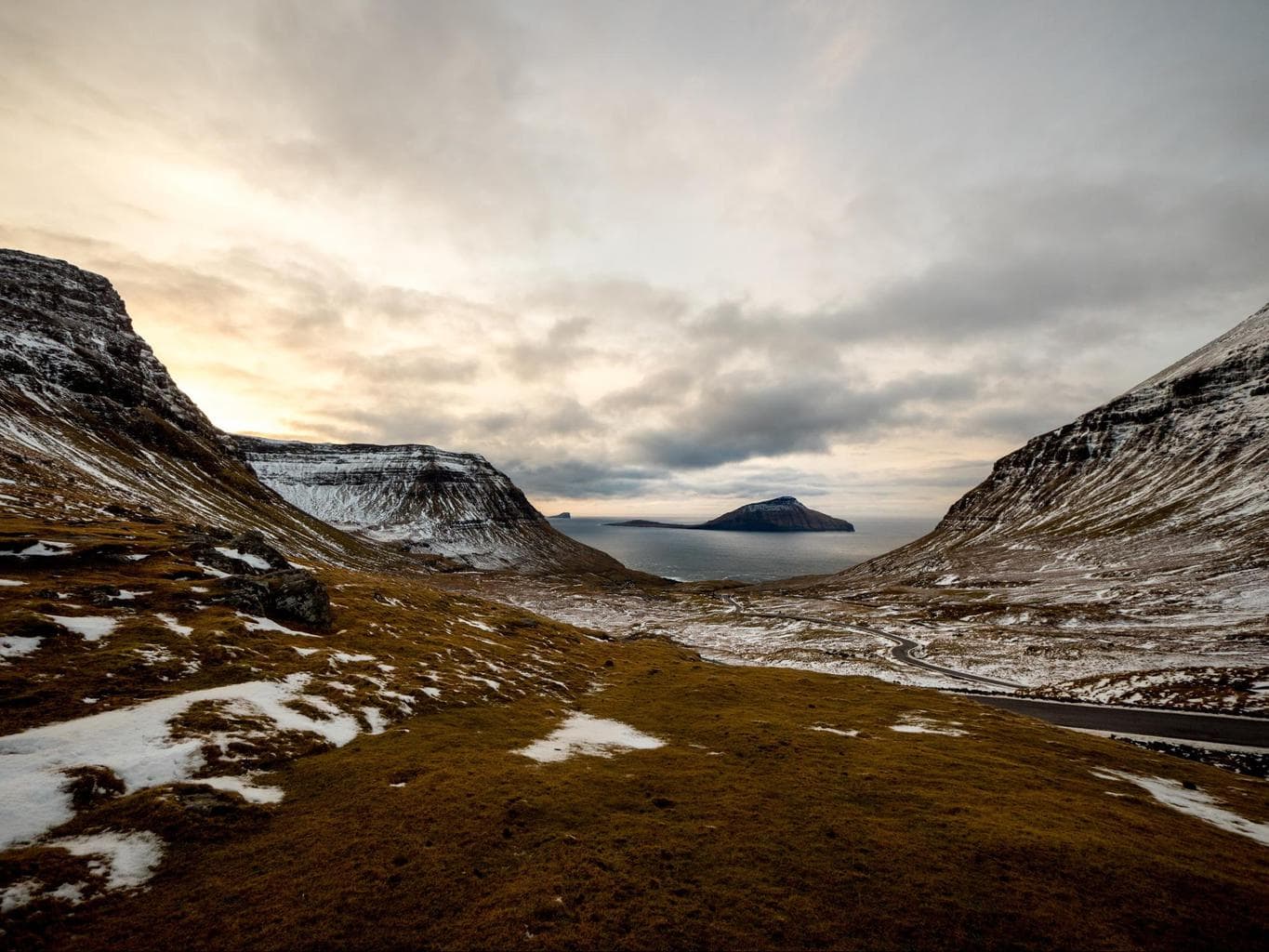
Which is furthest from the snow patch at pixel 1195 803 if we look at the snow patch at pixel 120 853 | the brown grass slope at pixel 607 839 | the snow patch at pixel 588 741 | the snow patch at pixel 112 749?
the snow patch at pixel 112 749

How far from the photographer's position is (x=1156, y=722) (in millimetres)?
48594

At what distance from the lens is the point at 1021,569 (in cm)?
17662

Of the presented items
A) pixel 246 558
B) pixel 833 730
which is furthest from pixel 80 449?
pixel 833 730

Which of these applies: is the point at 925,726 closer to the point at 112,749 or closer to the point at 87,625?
the point at 112,749

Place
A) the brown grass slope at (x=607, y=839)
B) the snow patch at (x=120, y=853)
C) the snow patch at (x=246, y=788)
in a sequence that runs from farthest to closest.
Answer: the snow patch at (x=246, y=788)
the snow patch at (x=120, y=853)
the brown grass slope at (x=607, y=839)

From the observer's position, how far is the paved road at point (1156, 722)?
143 ft

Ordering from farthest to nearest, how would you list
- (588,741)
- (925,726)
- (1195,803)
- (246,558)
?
1. (246,558)
2. (925,726)
3. (588,741)
4. (1195,803)

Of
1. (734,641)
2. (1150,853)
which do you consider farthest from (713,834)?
(734,641)

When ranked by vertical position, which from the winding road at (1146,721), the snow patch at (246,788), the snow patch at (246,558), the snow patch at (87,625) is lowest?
the winding road at (1146,721)

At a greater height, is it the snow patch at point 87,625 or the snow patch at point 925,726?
the snow patch at point 87,625

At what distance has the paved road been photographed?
4344 cm

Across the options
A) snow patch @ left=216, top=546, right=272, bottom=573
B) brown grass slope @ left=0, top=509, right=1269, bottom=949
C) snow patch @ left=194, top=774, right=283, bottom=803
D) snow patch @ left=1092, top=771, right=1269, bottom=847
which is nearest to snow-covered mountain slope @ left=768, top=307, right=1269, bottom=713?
snow patch @ left=1092, top=771, right=1269, bottom=847

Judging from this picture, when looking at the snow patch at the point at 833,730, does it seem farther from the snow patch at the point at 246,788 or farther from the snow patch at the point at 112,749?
the snow patch at the point at 246,788

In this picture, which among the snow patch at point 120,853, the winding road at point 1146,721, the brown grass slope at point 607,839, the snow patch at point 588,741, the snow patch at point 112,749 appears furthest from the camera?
the winding road at point 1146,721
